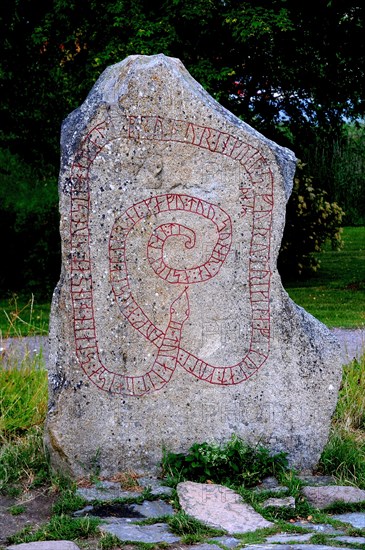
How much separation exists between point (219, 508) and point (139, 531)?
0.47m

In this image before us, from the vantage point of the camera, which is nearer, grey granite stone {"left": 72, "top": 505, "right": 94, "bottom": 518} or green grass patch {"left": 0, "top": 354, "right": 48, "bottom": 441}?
grey granite stone {"left": 72, "top": 505, "right": 94, "bottom": 518}

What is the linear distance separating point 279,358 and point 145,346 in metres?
0.78

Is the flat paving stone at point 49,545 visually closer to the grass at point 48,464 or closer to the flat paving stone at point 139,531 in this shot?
the grass at point 48,464

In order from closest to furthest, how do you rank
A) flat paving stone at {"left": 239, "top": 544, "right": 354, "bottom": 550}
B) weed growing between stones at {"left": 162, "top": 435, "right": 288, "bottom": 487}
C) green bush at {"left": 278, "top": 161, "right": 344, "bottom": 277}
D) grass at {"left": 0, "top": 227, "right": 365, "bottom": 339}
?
1. flat paving stone at {"left": 239, "top": 544, "right": 354, "bottom": 550}
2. weed growing between stones at {"left": 162, "top": 435, "right": 288, "bottom": 487}
3. grass at {"left": 0, "top": 227, "right": 365, "bottom": 339}
4. green bush at {"left": 278, "top": 161, "right": 344, "bottom": 277}

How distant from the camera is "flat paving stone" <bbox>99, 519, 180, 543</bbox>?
4.07 meters

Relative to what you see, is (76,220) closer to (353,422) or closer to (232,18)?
(353,422)

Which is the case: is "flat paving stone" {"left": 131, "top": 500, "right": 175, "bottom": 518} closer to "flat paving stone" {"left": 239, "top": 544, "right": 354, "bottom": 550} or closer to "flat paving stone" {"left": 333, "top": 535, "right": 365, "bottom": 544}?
"flat paving stone" {"left": 239, "top": 544, "right": 354, "bottom": 550}

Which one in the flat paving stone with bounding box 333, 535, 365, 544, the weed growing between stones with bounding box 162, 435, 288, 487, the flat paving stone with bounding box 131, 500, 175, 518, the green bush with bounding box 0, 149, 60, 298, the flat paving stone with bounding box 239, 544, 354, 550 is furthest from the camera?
the green bush with bounding box 0, 149, 60, 298

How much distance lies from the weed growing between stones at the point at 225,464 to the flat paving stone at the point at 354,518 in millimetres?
555

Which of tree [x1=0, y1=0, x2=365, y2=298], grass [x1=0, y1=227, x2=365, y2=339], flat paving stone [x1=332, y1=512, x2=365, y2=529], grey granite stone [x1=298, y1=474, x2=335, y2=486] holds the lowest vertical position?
flat paving stone [x1=332, y1=512, x2=365, y2=529]

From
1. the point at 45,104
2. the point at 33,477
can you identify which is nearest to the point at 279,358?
the point at 33,477

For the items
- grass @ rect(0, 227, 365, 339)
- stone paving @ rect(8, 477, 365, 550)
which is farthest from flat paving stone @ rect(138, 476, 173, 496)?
grass @ rect(0, 227, 365, 339)

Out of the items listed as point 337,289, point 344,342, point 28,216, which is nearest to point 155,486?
point 344,342

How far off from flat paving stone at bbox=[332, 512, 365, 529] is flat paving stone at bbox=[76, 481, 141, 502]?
41.8 inches
